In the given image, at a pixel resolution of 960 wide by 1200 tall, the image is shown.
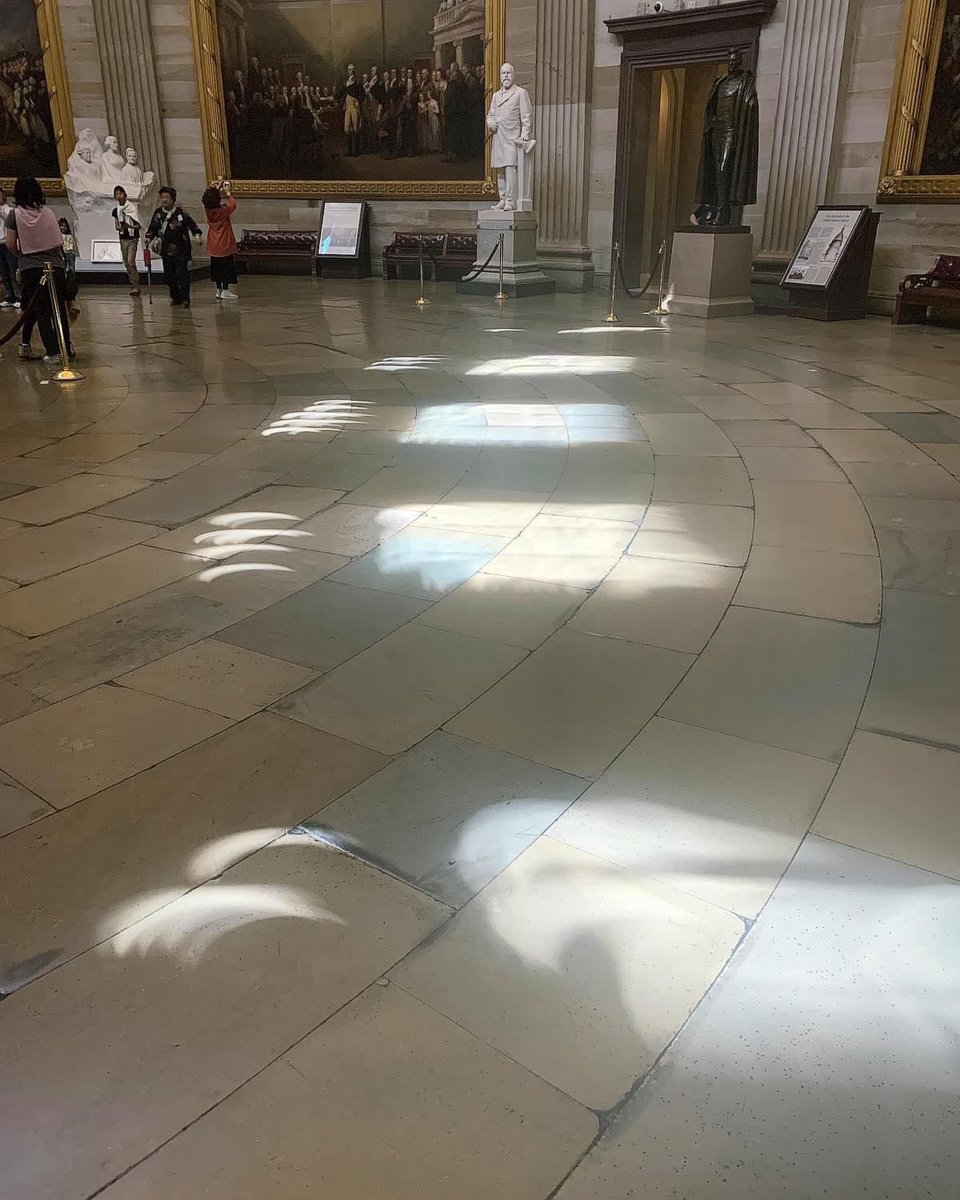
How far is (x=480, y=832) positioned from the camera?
2.71 meters

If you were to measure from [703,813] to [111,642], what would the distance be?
2574mm

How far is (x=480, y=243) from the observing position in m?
16.8

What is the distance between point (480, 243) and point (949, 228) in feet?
25.1

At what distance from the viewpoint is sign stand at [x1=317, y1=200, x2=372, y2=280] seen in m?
19.9

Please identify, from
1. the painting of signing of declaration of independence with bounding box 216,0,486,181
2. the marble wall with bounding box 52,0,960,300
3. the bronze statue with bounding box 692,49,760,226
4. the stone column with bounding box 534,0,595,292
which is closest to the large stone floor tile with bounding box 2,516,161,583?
the bronze statue with bounding box 692,49,760,226

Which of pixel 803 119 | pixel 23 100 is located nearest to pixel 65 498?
pixel 803 119

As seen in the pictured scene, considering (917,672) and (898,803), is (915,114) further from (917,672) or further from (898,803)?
(898,803)

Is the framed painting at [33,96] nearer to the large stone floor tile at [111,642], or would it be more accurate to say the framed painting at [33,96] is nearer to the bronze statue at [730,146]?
the bronze statue at [730,146]

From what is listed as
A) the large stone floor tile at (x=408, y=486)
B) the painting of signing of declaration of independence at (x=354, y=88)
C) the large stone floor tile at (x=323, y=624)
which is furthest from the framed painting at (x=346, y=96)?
the large stone floor tile at (x=323, y=624)

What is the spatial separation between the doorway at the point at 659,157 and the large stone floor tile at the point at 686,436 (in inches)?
435

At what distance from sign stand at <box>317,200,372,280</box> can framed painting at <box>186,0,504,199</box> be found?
56cm

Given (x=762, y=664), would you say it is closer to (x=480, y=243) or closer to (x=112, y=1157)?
(x=112, y=1157)

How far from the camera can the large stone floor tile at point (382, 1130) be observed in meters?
1.72

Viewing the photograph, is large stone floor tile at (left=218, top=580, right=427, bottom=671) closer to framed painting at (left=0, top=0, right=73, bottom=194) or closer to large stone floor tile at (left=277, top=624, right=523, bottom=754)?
large stone floor tile at (left=277, top=624, right=523, bottom=754)
